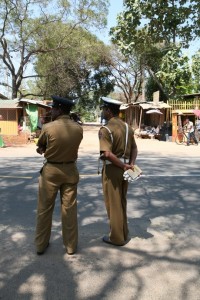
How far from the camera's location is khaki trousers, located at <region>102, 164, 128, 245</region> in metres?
4.29

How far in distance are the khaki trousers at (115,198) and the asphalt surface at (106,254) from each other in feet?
0.58

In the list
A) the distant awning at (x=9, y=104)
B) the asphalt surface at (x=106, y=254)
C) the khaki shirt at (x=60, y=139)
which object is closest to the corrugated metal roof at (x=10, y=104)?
the distant awning at (x=9, y=104)

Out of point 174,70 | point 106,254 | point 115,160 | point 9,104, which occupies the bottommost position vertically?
point 106,254

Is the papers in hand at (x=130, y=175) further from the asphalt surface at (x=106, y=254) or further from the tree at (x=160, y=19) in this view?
the tree at (x=160, y=19)

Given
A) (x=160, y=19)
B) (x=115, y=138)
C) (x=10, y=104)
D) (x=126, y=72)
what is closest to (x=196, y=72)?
(x=126, y=72)

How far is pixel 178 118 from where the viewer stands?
22.7 m

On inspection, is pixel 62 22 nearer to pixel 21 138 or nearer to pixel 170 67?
pixel 170 67

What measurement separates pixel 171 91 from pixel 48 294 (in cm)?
2815

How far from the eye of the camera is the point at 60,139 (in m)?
3.96

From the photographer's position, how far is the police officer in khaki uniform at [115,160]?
4188 mm

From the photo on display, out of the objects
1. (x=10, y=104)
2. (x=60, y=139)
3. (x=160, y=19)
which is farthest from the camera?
(x=10, y=104)

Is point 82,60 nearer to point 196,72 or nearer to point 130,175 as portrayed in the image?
point 196,72

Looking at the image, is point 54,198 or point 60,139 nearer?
point 60,139

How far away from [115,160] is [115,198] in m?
0.45
